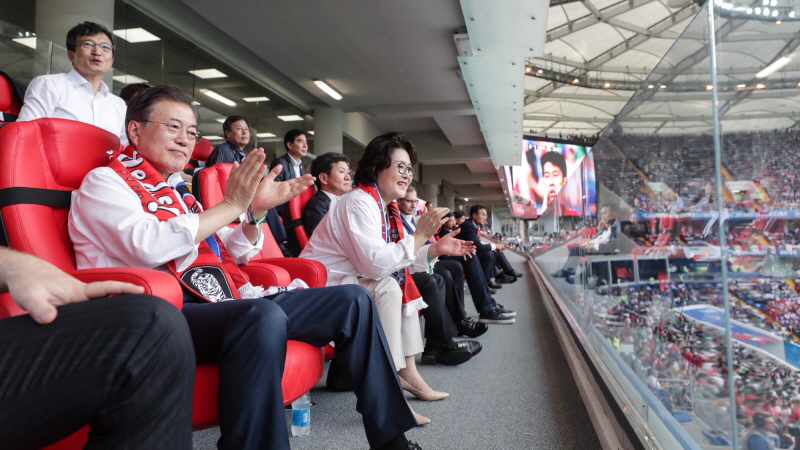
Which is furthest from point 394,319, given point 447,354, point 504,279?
point 504,279

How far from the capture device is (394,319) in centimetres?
215

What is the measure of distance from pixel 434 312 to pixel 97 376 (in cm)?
232

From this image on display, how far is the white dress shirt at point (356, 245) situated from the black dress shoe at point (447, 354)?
38.6 inches

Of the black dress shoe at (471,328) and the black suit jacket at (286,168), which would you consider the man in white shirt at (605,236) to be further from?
the black suit jacket at (286,168)

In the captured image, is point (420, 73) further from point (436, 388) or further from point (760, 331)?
point (760, 331)

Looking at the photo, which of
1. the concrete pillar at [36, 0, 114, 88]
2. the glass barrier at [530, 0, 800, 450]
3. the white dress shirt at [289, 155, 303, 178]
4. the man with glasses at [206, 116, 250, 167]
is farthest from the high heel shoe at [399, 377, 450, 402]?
the concrete pillar at [36, 0, 114, 88]

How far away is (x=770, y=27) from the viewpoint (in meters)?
0.83

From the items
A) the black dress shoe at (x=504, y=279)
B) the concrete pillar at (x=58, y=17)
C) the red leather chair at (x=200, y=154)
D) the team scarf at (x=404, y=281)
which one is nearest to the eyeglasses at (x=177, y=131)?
the team scarf at (x=404, y=281)

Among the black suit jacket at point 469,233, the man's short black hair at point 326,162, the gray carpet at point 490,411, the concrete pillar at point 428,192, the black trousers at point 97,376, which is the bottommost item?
the gray carpet at point 490,411

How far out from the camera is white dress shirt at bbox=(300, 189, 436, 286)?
2.05m

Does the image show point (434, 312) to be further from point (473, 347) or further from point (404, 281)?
point (404, 281)

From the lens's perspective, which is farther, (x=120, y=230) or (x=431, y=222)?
(x=431, y=222)

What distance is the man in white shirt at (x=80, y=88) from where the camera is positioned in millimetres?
2436

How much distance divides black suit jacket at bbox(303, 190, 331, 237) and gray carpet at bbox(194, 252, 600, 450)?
97 centimetres
